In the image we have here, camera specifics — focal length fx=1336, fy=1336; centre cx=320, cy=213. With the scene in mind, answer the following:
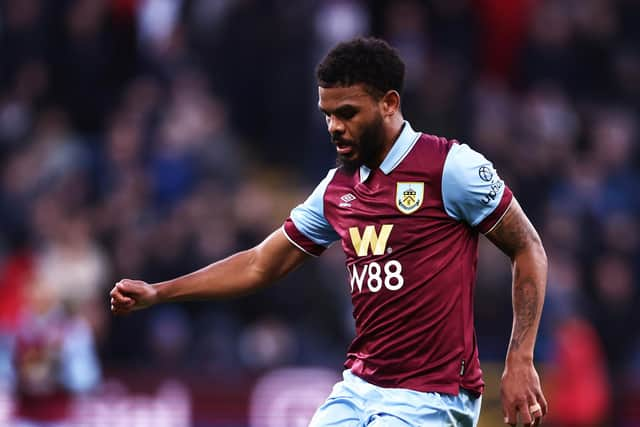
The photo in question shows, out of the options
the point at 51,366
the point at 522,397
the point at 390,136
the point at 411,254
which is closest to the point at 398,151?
the point at 390,136

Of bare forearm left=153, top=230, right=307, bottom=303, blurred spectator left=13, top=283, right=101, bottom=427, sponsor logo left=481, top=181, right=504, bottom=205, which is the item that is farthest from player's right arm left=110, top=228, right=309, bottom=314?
blurred spectator left=13, top=283, right=101, bottom=427

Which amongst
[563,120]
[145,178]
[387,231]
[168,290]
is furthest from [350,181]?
[563,120]

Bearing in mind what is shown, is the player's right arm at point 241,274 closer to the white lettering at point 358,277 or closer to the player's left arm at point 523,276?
the white lettering at point 358,277

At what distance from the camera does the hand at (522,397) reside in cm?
499

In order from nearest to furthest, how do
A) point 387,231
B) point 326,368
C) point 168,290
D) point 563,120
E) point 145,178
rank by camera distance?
point 387,231
point 168,290
point 326,368
point 145,178
point 563,120

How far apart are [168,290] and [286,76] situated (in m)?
7.43

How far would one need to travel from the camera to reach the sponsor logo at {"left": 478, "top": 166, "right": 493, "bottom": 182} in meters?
5.21

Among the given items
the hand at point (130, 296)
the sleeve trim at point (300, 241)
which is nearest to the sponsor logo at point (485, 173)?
the sleeve trim at point (300, 241)

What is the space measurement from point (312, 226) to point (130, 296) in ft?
2.78

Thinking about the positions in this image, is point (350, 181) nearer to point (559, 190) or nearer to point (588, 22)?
point (559, 190)

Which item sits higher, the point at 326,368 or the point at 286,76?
the point at 286,76

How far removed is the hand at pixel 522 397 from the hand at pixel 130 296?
61.1 inches

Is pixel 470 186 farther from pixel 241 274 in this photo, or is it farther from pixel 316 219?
pixel 241 274

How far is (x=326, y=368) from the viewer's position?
11219 millimetres
